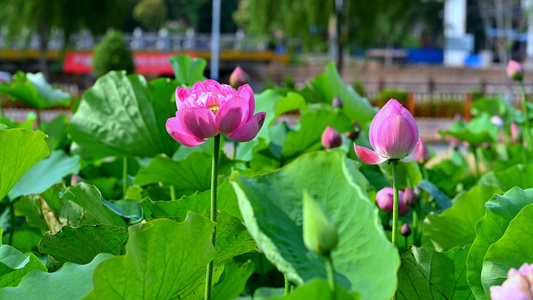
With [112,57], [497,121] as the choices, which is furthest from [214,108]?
[112,57]

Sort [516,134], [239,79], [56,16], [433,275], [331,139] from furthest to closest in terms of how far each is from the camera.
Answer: [56,16], [516,134], [239,79], [331,139], [433,275]

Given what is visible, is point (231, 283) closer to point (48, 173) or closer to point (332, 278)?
point (332, 278)

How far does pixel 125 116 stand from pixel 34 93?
0.31 meters

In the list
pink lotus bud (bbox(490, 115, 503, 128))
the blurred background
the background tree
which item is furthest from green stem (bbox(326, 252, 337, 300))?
the background tree

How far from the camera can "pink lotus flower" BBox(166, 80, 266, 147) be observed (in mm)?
487

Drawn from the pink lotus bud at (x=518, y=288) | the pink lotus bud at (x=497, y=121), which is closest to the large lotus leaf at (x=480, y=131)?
the pink lotus bud at (x=497, y=121)

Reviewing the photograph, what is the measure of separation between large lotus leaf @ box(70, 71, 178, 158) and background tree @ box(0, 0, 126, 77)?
42.8 feet

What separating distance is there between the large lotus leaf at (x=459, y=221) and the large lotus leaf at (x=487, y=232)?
0.61 ft

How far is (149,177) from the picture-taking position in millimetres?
857

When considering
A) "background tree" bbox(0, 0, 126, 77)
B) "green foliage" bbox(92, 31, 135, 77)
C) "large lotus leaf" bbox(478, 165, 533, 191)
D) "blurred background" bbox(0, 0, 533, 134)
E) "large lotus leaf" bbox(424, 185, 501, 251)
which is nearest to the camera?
"large lotus leaf" bbox(424, 185, 501, 251)

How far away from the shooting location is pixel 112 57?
1091 cm

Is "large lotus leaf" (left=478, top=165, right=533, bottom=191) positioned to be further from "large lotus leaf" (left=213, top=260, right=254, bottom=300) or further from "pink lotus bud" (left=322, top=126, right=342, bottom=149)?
"large lotus leaf" (left=213, top=260, right=254, bottom=300)

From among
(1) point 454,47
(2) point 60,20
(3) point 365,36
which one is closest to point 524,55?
(1) point 454,47

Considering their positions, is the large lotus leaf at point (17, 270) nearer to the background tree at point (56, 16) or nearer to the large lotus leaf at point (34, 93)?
the large lotus leaf at point (34, 93)
